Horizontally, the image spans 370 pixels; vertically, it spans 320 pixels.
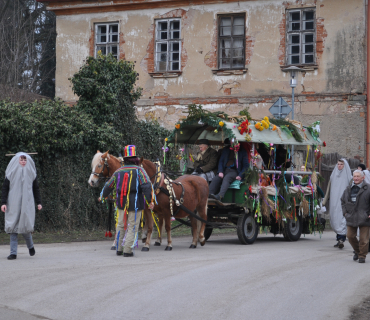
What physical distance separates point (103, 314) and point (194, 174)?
335 inches

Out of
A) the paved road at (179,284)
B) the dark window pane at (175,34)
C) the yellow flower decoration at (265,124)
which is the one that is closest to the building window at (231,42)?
the dark window pane at (175,34)

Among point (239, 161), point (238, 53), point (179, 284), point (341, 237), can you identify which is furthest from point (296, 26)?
point (179, 284)

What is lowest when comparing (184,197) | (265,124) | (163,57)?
(184,197)

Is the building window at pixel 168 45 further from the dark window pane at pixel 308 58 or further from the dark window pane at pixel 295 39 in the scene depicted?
the dark window pane at pixel 308 58

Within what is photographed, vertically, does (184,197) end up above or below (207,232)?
above

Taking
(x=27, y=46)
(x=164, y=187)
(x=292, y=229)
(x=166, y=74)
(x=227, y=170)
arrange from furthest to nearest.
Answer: (x=27, y=46)
(x=166, y=74)
(x=292, y=229)
(x=227, y=170)
(x=164, y=187)

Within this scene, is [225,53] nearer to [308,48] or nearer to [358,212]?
[308,48]

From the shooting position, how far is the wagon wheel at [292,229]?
1568 centimetres

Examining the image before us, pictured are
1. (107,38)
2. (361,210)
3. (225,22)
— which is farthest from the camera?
(107,38)

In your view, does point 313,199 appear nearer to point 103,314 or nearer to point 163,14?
point 103,314

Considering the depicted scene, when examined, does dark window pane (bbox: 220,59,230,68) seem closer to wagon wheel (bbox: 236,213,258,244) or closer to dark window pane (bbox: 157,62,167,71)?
dark window pane (bbox: 157,62,167,71)

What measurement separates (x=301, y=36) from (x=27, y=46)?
16232mm

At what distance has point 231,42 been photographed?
26000 millimetres

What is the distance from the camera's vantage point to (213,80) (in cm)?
2603
